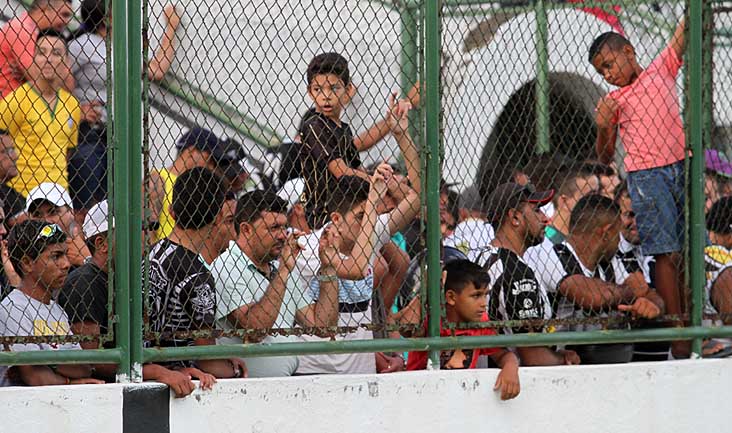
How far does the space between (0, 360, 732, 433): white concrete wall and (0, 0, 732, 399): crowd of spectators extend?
141mm

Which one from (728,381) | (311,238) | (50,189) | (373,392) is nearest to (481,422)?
(373,392)

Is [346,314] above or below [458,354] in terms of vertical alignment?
above

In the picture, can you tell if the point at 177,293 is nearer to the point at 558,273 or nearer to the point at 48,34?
the point at 48,34

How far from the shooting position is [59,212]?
554cm

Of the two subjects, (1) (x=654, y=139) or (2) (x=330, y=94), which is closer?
(2) (x=330, y=94)

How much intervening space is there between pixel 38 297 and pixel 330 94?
183 cm

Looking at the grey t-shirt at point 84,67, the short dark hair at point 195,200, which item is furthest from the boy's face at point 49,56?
the short dark hair at point 195,200

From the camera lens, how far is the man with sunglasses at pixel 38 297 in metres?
4.95

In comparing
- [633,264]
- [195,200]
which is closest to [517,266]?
[633,264]

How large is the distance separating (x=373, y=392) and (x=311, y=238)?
0.82 meters

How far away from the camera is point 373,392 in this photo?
552 cm

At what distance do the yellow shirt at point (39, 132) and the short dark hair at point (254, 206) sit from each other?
1.01 metres

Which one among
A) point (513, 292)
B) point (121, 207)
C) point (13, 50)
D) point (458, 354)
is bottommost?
point (458, 354)

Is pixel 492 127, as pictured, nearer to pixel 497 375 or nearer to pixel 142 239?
pixel 497 375
